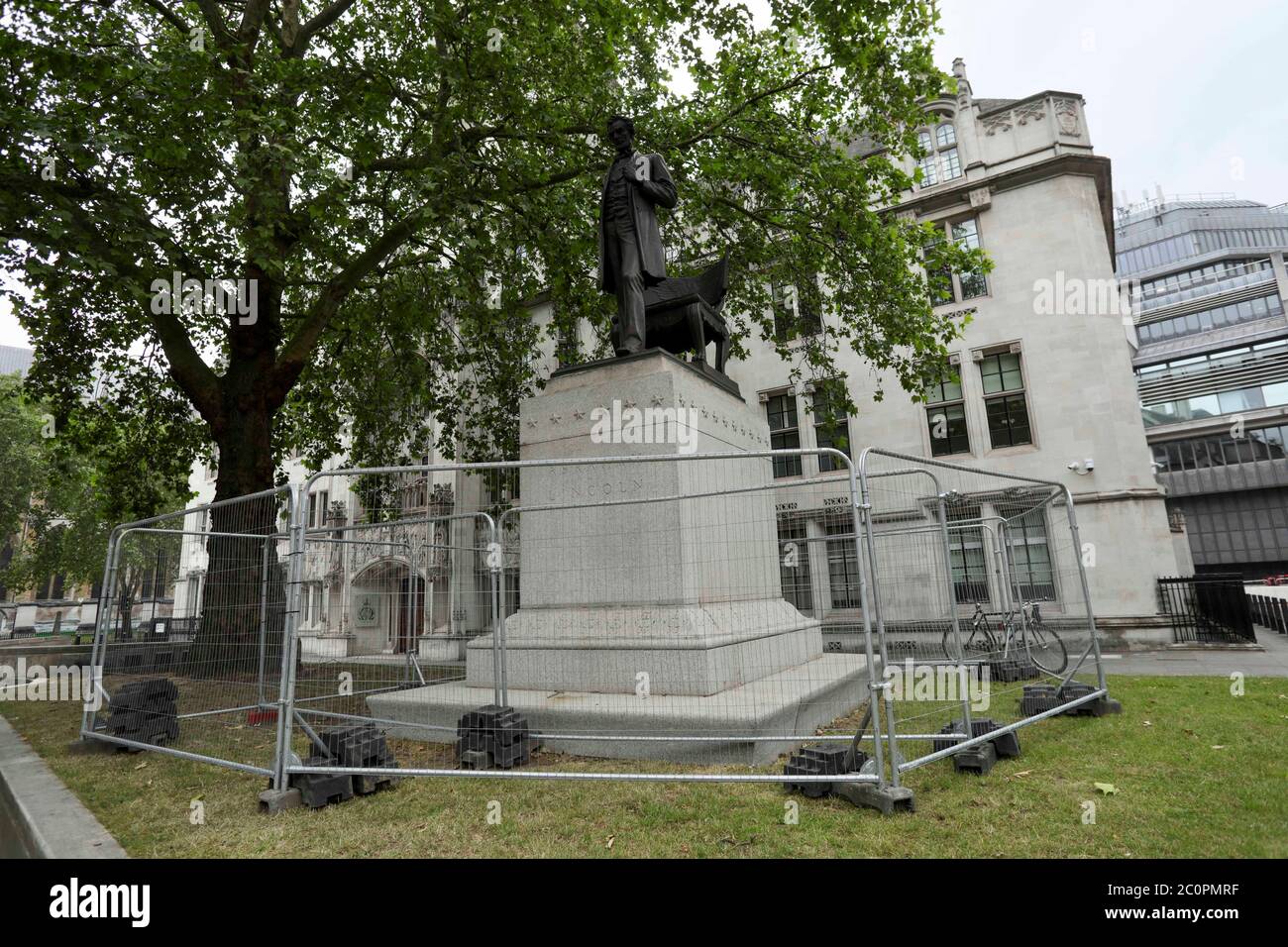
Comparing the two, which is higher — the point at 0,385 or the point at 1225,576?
the point at 0,385

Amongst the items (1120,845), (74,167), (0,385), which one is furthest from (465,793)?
(0,385)

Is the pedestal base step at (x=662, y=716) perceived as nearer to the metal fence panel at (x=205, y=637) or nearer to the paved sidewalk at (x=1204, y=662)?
the metal fence panel at (x=205, y=637)

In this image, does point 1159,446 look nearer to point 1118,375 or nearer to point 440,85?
point 1118,375

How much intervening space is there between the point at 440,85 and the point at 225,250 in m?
5.77

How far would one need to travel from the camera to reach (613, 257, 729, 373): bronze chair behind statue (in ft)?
27.3

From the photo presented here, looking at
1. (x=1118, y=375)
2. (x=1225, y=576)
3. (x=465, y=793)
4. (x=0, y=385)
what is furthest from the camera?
(x=0, y=385)

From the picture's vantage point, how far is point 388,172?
13555 mm

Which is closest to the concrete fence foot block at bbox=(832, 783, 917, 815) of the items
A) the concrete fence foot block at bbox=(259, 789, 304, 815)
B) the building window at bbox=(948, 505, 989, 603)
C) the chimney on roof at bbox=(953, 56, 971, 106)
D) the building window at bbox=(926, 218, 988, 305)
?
the building window at bbox=(948, 505, 989, 603)

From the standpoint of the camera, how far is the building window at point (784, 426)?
22.3 m

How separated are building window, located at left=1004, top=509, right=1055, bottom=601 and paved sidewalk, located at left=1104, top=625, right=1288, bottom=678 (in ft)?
9.30

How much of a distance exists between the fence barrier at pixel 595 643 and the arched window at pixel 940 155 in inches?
663

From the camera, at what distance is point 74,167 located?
990 centimetres

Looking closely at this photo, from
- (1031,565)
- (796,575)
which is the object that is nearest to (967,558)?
(1031,565)

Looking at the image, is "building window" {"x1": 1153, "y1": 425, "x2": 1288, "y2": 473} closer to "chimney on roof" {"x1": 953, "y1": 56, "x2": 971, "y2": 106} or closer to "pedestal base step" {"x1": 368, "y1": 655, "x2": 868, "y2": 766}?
"chimney on roof" {"x1": 953, "y1": 56, "x2": 971, "y2": 106}
